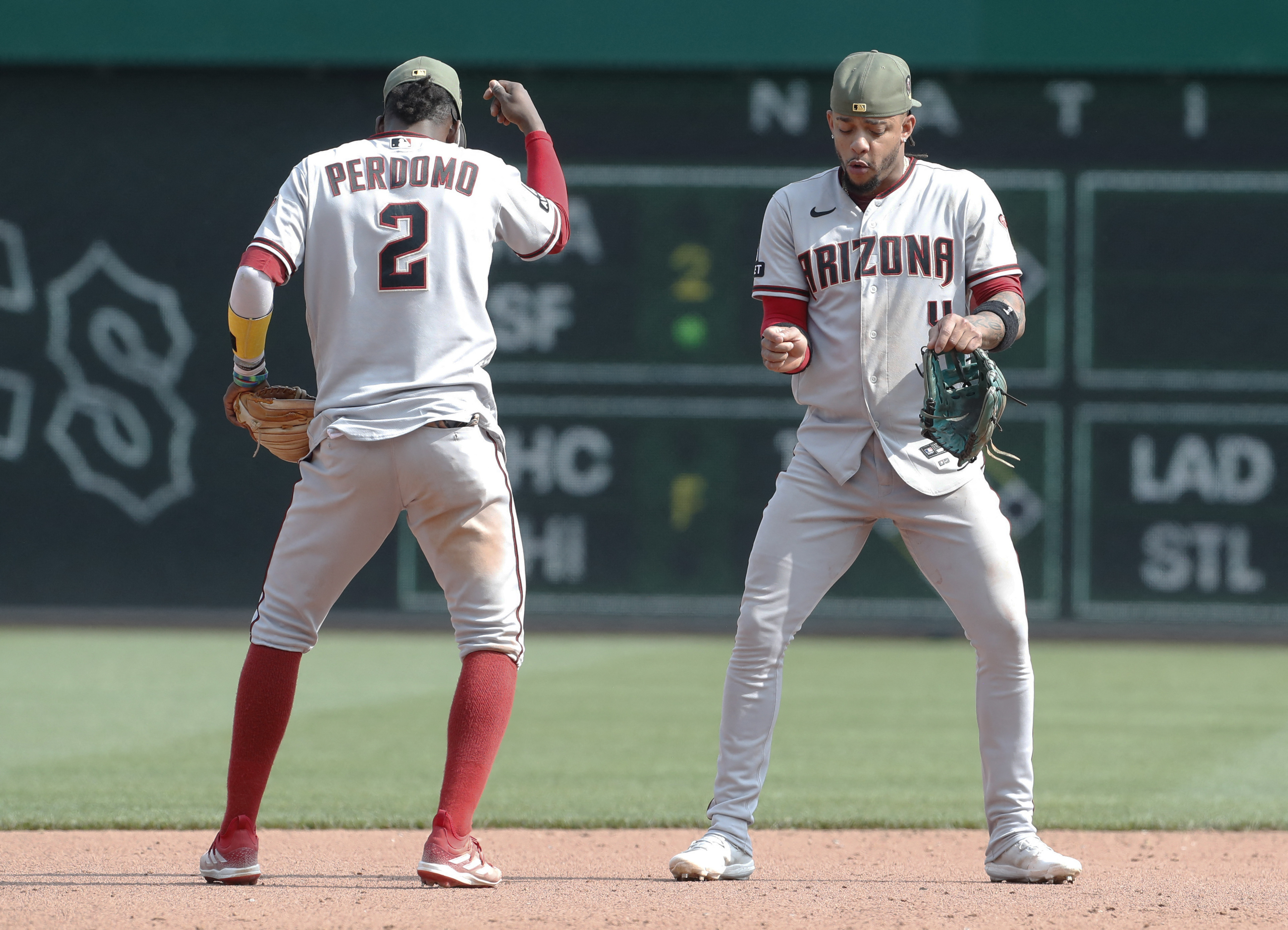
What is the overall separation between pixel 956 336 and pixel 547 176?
98 cm

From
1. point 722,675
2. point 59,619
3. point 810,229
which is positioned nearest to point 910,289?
point 810,229

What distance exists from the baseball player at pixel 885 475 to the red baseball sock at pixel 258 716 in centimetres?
90

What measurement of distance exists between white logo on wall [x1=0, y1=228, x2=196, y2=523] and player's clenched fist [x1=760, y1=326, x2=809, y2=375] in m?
7.43

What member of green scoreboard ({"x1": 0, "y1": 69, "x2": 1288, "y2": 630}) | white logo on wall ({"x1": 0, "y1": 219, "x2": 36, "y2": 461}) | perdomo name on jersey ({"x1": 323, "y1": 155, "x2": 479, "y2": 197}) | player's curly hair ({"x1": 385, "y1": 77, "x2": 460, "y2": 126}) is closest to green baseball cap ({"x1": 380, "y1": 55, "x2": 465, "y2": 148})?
player's curly hair ({"x1": 385, "y1": 77, "x2": 460, "y2": 126})

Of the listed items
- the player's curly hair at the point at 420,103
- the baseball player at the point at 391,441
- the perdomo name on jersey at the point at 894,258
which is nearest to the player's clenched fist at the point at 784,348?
the perdomo name on jersey at the point at 894,258

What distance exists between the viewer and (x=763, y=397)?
10172 mm

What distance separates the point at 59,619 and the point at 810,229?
8064 mm

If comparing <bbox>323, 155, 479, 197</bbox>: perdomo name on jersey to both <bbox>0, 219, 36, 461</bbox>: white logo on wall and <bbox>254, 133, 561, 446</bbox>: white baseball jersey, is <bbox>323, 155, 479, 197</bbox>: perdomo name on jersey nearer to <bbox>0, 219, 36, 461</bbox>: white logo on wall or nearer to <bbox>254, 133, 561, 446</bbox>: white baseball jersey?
<bbox>254, 133, 561, 446</bbox>: white baseball jersey

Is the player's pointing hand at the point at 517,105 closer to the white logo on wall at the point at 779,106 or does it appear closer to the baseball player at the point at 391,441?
the baseball player at the point at 391,441

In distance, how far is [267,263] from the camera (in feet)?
11.6

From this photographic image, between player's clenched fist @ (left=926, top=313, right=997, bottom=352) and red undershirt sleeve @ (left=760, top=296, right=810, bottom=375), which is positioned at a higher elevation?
red undershirt sleeve @ (left=760, top=296, right=810, bottom=375)

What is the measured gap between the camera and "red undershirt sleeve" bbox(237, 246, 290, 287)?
3516mm

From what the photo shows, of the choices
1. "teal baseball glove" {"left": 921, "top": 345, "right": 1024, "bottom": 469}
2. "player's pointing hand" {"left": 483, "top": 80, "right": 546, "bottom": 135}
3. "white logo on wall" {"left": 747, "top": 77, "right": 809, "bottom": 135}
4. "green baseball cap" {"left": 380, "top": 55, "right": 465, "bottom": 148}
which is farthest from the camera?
"white logo on wall" {"left": 747, "top": 77, "right": 809, "bottom": 135}

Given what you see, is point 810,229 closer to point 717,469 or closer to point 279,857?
point 279,857
